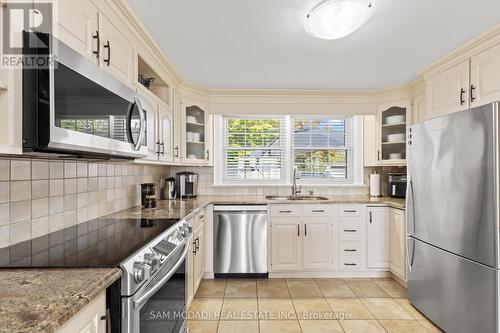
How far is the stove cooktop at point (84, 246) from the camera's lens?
115 cm

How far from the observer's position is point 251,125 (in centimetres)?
414

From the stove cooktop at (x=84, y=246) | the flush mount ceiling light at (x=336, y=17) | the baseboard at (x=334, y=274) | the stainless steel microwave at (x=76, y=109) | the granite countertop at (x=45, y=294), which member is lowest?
the baseboard at (x=334, y=274)

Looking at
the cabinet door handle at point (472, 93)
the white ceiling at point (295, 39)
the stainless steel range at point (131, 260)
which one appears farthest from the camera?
the cabinet door handle at point (472, 93)

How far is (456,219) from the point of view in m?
2.11

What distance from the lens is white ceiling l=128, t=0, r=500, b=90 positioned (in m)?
1.84

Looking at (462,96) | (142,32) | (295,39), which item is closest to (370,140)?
(462,96)

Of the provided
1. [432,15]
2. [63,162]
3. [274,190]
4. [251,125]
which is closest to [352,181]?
[274,190]

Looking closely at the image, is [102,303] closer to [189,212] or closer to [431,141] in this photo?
[189,212]

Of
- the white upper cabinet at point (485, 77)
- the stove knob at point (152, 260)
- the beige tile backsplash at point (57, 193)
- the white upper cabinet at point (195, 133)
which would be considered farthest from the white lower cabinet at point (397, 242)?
the beige tile backsplash at point (57, 193)

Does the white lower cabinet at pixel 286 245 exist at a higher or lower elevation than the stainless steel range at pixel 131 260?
lower

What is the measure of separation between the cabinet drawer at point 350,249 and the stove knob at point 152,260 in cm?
261

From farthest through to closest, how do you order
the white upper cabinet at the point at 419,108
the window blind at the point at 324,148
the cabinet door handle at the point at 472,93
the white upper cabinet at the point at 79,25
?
the window blind at the point at 324,148, the white upper cabinet at the point at 419,108, the cabinet door handle at the point at 472,93, the white upper cabinet at the point at 79,25

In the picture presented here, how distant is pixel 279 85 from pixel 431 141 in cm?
177

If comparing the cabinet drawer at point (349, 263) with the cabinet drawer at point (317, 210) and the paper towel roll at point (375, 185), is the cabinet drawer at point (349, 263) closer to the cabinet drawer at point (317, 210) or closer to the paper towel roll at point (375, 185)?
the cabinet drawer at point (317, 210)
